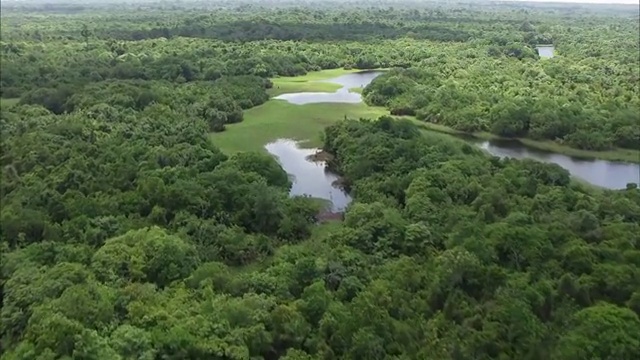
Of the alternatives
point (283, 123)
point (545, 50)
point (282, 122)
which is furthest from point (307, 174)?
point (545, 50)

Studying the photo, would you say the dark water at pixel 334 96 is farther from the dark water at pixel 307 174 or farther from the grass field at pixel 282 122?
the dark water at pixel 307 174

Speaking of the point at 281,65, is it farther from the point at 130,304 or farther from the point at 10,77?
the point at 130,304

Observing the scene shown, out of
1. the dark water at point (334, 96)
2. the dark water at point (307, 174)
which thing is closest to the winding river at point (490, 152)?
the dark water at point (307, 174)

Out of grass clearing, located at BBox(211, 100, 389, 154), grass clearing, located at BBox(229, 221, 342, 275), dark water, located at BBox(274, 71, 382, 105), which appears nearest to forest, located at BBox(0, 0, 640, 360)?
grass clearing, located at BBox(229, 221, 342, 275)

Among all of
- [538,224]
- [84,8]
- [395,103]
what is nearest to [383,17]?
[84,8]

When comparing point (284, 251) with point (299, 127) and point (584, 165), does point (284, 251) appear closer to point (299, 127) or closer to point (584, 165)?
point (299, 127)

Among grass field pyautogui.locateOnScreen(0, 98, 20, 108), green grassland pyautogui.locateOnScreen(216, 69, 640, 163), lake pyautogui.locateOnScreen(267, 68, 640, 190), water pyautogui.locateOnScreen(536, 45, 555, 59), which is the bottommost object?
water pyautogui.locateOnScreen(536, 45, 555, 59)

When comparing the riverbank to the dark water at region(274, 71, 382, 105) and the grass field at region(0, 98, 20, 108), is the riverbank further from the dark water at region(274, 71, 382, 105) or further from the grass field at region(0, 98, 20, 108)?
the grass field at region(0, 98, 20, 108)
